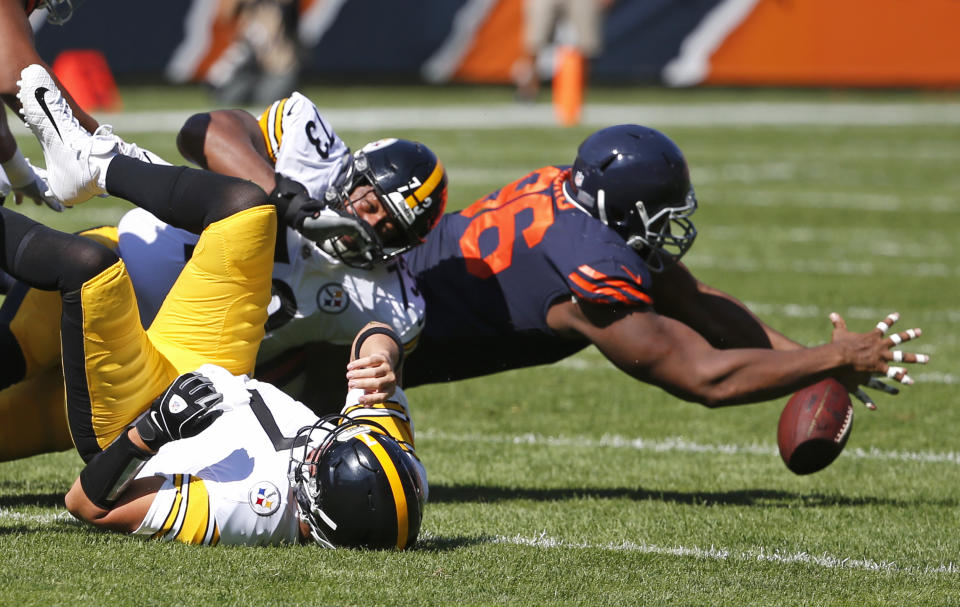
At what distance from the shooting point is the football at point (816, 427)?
465 cm

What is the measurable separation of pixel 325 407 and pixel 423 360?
0.38 meters

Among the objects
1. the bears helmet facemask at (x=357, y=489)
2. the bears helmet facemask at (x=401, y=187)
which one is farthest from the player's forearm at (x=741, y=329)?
the bears helmet facemask at (x=357, y=489)

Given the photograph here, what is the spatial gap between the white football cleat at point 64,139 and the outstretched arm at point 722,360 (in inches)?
58.4

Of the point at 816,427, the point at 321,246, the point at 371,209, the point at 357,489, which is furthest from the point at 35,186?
the point at 816,427

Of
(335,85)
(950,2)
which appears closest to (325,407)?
(335,85)

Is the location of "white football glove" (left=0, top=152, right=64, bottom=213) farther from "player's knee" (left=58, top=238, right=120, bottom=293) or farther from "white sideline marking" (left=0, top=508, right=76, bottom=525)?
"white sideline marking" (left=0, top=508, right=76, bottom=525)

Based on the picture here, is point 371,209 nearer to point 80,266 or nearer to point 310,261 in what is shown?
point 310,261

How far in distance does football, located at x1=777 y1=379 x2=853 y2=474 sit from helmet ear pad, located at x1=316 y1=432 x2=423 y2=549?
1.48 meters

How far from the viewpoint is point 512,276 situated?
474 cm

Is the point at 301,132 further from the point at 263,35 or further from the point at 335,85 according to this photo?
the point at 335,85

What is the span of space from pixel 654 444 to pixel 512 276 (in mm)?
1207

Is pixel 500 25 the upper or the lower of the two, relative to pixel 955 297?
Answer: lower

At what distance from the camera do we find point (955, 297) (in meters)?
8.60

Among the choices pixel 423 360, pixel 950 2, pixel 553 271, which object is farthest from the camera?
pixel 950 2
